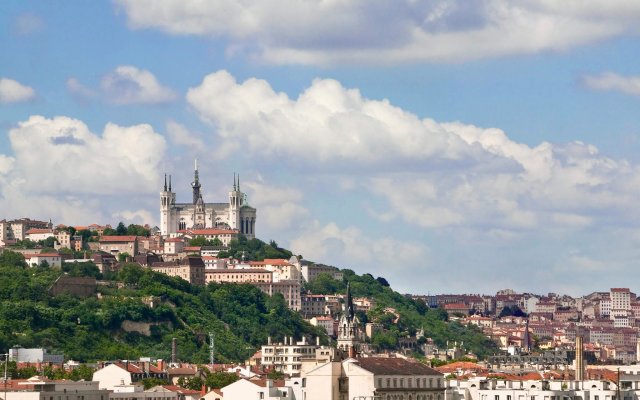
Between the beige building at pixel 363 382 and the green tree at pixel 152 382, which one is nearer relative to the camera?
the beige building at pixel 363 382

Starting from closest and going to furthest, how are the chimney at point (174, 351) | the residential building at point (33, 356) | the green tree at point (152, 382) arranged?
the green tree at point (152, 382) → the residential building at point (33, 356) → the chimney at point (174, 351)

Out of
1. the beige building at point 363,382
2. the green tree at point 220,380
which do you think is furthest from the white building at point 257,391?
the green tree at point 220,380

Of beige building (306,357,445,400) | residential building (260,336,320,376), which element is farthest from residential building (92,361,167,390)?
beige building (306,357,445,400)

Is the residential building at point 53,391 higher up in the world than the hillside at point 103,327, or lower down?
lower down

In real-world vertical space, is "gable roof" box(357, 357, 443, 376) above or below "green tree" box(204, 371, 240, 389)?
below

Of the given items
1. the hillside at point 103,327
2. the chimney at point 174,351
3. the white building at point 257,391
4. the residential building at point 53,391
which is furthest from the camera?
the hillside at point 103,327

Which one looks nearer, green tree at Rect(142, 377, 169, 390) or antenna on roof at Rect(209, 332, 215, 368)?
green tree at Rect(142, 377, 169, 390)

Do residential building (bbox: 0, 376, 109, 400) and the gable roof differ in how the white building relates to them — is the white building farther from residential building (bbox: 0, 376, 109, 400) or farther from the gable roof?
the gable roof

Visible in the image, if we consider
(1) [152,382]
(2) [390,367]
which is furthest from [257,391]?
(1) [152,382]

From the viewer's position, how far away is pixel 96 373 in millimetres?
120188

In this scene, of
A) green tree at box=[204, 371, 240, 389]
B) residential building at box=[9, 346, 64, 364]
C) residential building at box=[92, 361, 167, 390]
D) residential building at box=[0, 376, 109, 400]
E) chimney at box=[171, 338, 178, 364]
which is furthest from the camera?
chimney at box=[171, 338, 178, 364]

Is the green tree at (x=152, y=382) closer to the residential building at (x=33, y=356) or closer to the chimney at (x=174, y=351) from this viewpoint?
the residential building at (x=33, y=356)

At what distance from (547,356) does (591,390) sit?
114170 millimetres

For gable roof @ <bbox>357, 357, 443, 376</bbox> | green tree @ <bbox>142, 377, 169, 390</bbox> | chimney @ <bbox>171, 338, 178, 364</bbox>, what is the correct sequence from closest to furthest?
gable roof @ <bbox>357, 357, 443, 376</bbox>
green tree @ <bbox>142, 377, 169, 390</bbox>
chimney @ <bbox>171, 338, 178, 364</bbox>
